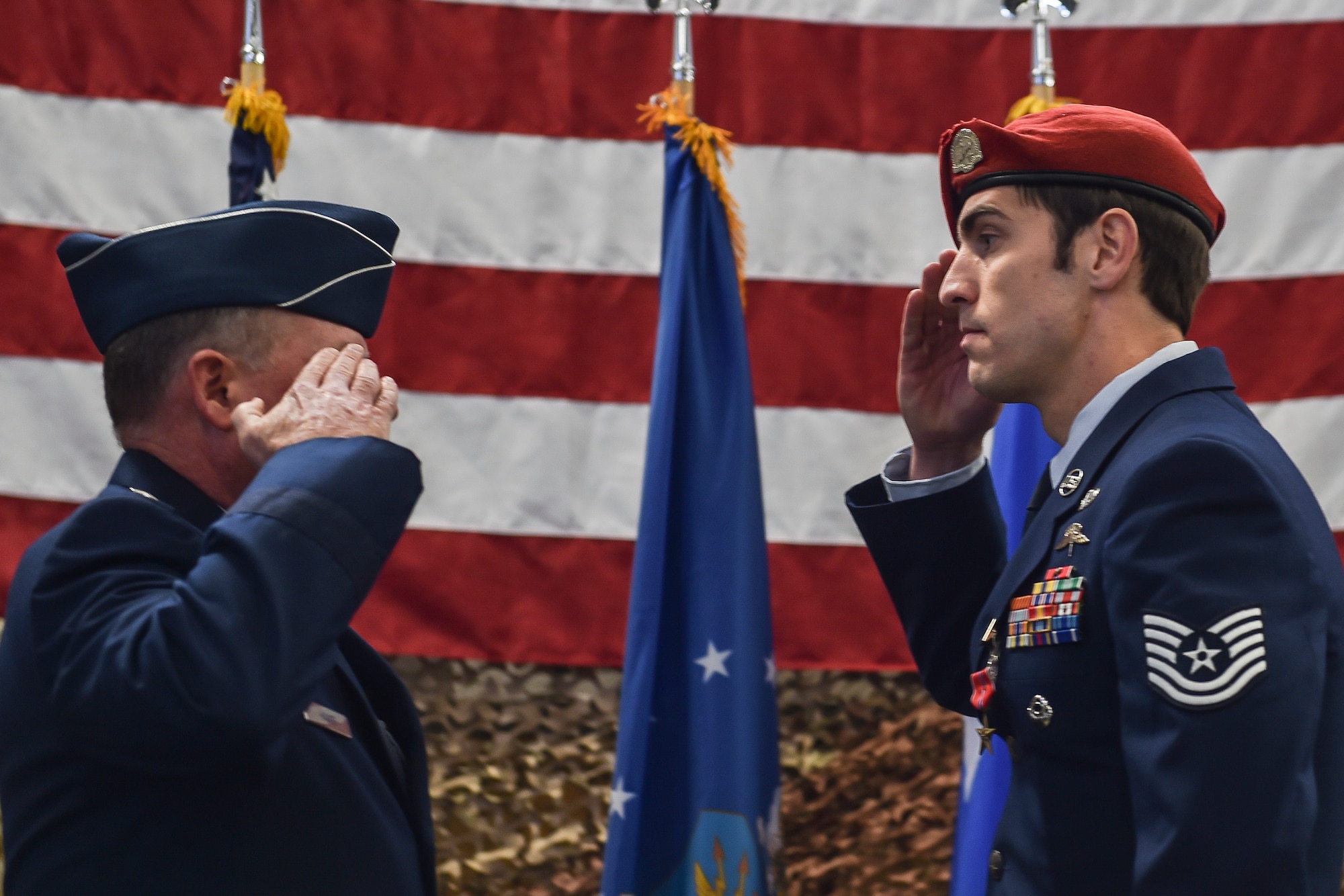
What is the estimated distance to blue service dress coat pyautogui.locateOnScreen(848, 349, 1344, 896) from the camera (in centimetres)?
100

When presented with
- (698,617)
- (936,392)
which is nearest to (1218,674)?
(936,392)

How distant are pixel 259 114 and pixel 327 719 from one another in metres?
1.53

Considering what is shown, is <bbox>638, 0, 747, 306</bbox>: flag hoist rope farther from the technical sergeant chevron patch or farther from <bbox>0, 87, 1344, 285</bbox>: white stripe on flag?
the technical sergeant chevron patch

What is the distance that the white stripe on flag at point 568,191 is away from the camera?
279 cm

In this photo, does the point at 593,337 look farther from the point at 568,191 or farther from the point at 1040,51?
the point at 1040,51

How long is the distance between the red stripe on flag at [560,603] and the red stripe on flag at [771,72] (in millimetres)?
986

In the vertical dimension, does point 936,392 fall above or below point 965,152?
below

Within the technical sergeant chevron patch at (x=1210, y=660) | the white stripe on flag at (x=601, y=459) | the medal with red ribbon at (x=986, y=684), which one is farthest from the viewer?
the white stripe on flag at (x=601, y=459)

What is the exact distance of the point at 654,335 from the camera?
9.46ft

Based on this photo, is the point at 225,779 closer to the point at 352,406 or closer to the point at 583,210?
the point at 352,406

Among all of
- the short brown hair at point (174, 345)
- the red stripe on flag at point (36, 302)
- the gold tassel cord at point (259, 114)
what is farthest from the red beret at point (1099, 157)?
the red stripe on flag at point (36, 302)

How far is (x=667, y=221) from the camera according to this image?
252 centimetres

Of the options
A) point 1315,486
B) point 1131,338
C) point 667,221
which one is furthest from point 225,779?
point 1315,486

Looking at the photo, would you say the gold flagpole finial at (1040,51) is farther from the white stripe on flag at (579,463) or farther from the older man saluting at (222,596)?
the older man saluting at (222,596)
